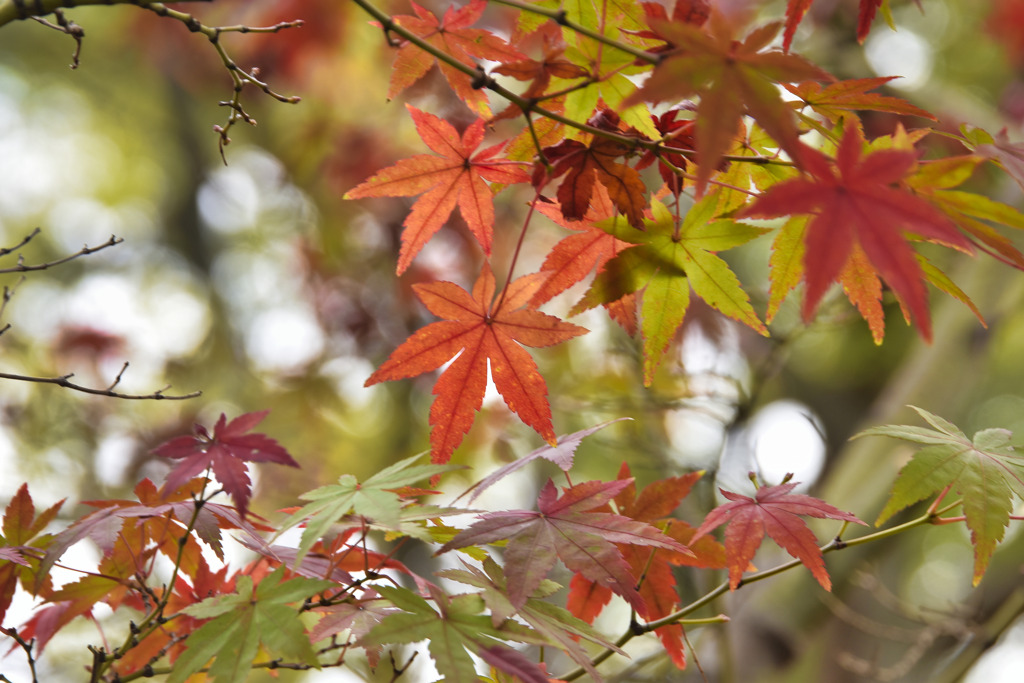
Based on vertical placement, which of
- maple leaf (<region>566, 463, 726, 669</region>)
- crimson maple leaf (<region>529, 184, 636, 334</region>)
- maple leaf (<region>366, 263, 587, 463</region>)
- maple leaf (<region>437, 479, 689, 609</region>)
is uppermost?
crimson maple leaf (<region>529, 184, 636, 334</region>)

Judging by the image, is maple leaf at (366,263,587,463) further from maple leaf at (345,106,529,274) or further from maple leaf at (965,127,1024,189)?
maple leaf at (965,127,1024,189)

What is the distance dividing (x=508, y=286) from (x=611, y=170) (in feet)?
0.61

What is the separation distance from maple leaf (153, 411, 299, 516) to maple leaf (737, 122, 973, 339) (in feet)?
1.66

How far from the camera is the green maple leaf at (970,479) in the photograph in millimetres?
732

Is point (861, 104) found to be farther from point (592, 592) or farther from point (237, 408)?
point (237, 408)

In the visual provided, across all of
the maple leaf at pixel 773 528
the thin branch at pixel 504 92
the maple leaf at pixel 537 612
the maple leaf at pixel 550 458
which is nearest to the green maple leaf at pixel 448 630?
the maple leaf at pixel 537 612

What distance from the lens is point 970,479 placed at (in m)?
0.76

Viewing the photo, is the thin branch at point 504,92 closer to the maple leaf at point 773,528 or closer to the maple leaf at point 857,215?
the maple leaf at point 857,215

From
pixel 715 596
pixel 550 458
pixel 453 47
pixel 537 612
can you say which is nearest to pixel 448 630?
pixel 537 612

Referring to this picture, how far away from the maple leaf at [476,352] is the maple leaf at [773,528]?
219mm

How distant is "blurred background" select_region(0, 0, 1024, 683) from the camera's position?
6.53 feet

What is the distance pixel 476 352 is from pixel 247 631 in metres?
0.38

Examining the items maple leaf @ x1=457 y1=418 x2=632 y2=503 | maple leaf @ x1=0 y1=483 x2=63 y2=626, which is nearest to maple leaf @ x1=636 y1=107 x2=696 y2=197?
maple leaf @ x1=457 y1=418 x2=632 y2=503

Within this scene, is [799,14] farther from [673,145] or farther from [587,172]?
[587,172]
